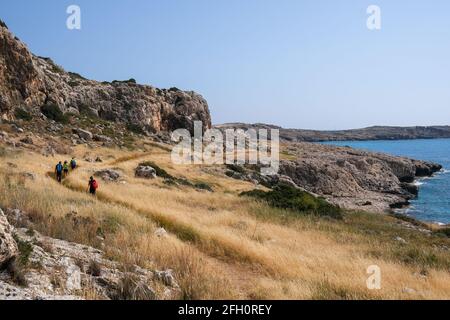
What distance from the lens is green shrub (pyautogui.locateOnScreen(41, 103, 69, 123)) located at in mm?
54166

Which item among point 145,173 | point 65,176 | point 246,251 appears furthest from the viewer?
point 145,173

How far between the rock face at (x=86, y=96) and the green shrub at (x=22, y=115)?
639mm

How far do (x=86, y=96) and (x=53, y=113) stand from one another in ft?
66.7

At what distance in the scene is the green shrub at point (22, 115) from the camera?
48.8 metres

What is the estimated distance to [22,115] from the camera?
161 feet

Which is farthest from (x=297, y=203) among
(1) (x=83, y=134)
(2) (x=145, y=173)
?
(1) (x=83, y=134)

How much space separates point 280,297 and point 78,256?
4.00 metres

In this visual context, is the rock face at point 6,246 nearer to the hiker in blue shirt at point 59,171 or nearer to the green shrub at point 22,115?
the hiker in blue shirt at point 59,171

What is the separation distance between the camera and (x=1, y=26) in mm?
51438

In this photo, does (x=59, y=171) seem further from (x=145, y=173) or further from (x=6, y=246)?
(x=6, y=246)

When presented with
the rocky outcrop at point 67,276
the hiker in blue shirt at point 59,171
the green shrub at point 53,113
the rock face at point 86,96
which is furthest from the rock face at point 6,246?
the green shrub at point 53,113

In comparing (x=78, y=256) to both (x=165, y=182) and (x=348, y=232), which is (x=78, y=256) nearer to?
(x=348, y=232)

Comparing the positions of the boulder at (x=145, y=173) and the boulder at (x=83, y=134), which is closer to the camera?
the boulder at (x=145, y=173)
